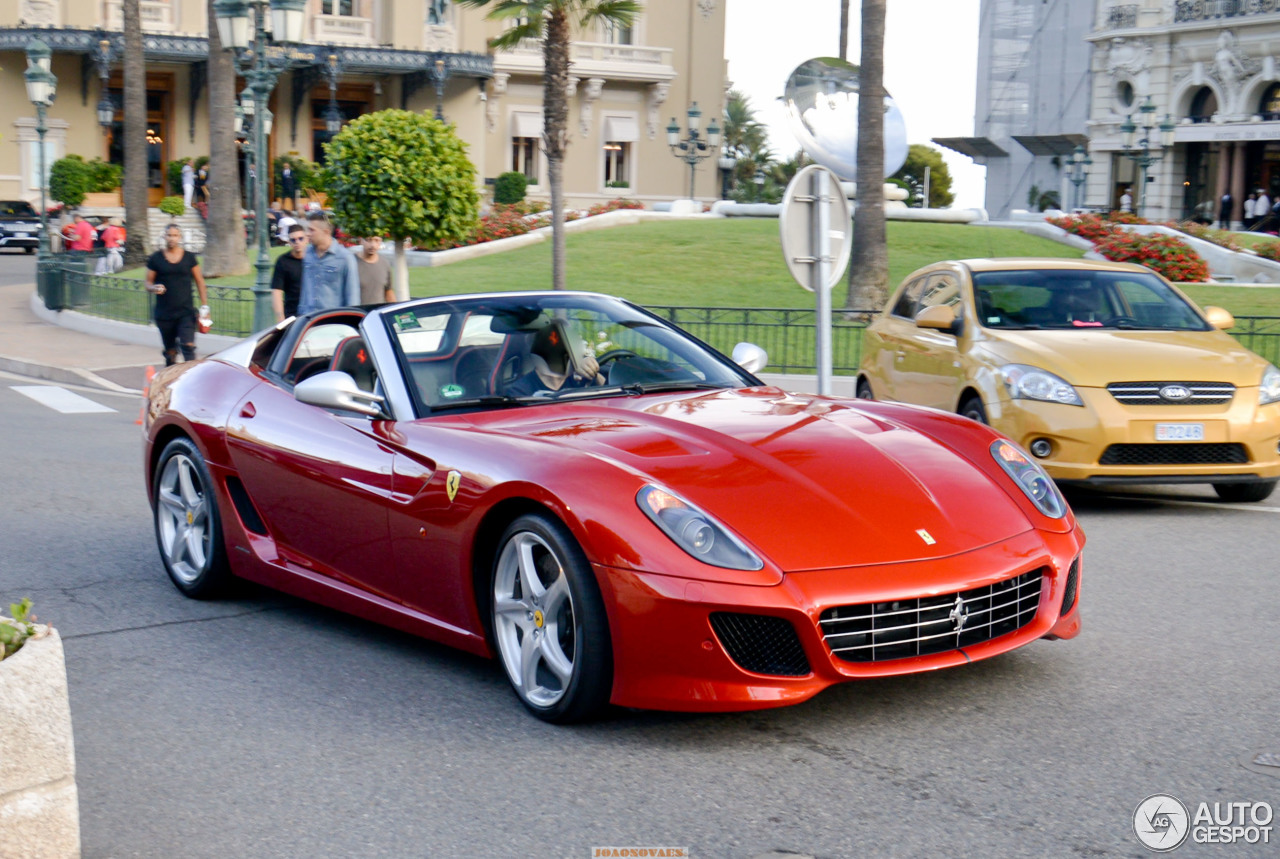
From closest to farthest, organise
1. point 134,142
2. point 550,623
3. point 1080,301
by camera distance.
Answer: point 550,623, point 1080,301, point 134,142

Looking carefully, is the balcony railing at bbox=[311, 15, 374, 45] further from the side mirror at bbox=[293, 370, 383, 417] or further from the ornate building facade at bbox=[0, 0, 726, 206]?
the side mirror at bbox=[293, 370, 383, 417]

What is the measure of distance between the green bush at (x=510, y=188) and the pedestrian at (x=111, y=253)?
14293mm

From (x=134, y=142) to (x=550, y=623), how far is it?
30399 mm

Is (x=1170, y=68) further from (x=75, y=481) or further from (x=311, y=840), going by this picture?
(x=311, y=840)

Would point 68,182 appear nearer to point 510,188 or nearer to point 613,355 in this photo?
point 510,188

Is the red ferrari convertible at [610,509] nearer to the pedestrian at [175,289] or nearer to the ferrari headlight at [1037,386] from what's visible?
the ferrari headlight at [1037,386]

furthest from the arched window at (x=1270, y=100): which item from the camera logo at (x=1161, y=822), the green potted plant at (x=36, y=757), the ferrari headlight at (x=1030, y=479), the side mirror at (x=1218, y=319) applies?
the green potted plant at (x=36, y=757)

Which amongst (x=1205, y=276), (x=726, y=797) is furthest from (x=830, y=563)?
(x=1205, y=276)

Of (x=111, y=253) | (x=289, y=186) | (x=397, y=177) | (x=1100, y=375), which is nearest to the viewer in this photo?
(x=1100, y=375)

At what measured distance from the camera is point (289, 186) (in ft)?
157

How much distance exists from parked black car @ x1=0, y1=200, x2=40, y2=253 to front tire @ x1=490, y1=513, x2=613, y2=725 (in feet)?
153

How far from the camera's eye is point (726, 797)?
3986mm

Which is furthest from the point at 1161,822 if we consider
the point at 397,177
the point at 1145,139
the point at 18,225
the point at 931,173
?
the point at 931,173

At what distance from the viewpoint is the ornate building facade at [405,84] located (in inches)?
1982
